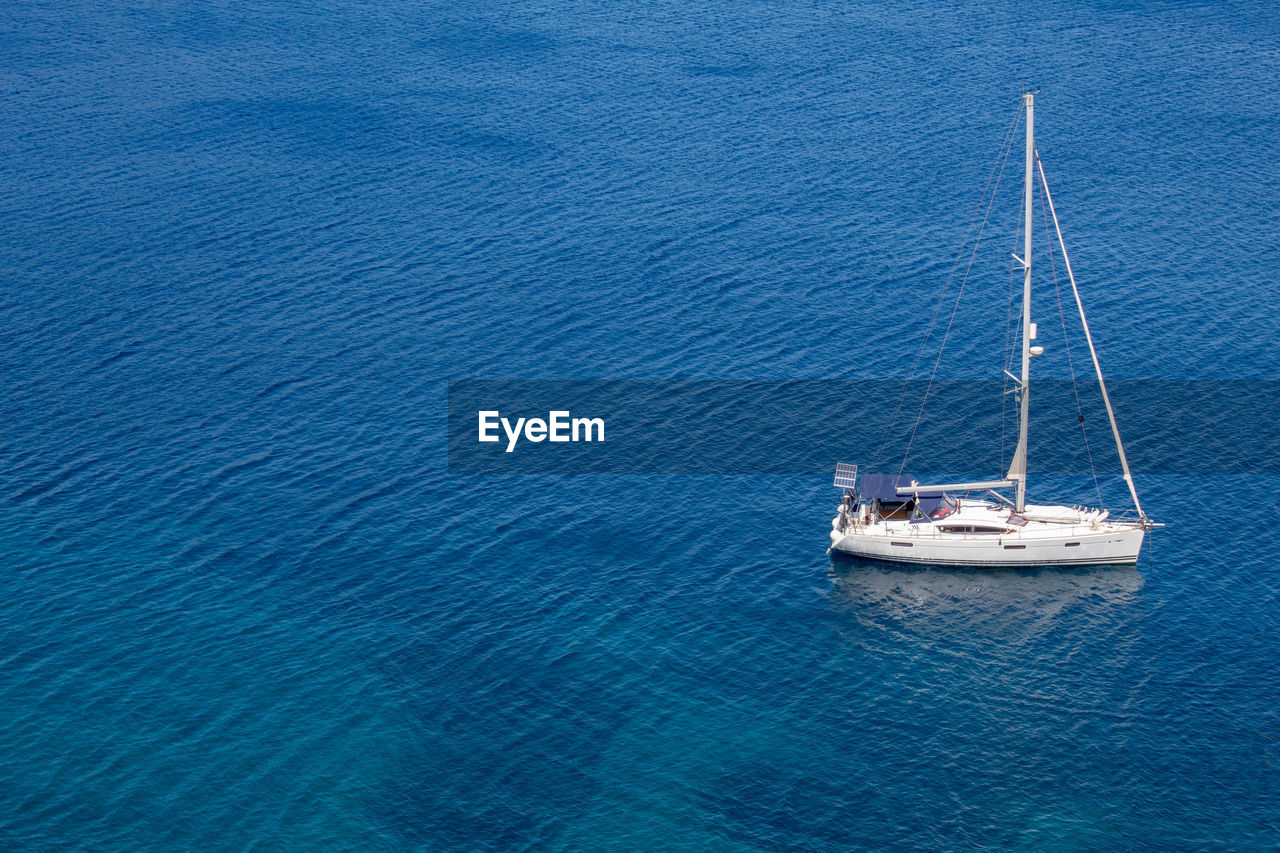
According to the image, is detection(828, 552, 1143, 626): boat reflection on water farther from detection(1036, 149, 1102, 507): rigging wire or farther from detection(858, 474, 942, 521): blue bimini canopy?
detection(1036, 149, 1102, 507): rigging wire

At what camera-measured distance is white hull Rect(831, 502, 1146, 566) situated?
13450 centimetres

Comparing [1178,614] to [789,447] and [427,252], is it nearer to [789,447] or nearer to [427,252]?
[789,447]

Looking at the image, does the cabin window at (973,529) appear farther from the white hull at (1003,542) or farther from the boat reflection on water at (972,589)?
the boat reflection on water at (972,589)

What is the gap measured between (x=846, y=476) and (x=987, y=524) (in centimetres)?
1419

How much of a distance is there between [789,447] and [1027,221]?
113 ft

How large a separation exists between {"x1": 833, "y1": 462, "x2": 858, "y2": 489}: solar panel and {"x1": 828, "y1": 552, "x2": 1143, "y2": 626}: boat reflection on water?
6875 millimetres

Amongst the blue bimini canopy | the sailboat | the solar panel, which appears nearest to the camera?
the sailboat

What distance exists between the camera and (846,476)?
142 m

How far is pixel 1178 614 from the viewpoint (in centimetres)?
12888

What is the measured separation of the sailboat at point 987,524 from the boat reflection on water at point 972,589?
1033 mm

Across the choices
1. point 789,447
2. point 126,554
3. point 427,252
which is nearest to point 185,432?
point 126,554

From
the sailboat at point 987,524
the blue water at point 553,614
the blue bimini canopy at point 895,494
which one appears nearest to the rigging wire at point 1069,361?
the blue water at point 553,614

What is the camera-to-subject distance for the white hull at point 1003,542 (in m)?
134

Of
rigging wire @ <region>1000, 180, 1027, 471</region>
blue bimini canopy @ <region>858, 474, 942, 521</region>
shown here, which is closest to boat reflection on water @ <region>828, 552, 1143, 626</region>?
blue bimini canopy @ <region>858, 474, 942, 521</region>
